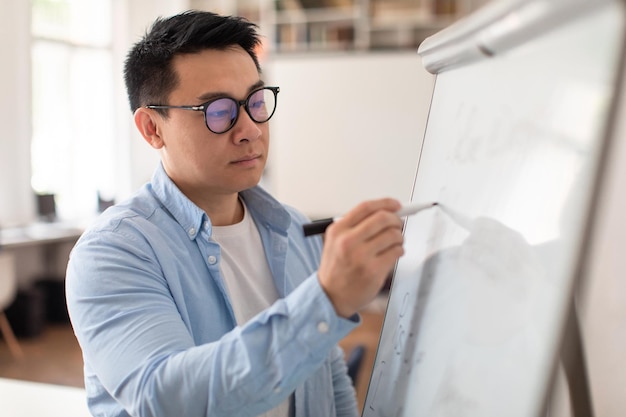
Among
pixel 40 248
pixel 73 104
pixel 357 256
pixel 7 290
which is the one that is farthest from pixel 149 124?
pixel 73 104

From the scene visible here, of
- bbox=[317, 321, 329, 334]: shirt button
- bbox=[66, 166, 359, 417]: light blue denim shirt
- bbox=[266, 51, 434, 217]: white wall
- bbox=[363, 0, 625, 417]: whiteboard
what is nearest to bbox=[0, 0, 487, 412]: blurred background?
bbox=[266, 51, 434, 217]: white wall

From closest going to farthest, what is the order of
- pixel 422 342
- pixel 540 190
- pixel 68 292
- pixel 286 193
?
pixel 540 190 → pixel 422 342 → pixel 68 292 → pixel 286 193

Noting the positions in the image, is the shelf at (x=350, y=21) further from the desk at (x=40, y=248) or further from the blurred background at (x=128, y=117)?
the desk at (x=40, y=248)

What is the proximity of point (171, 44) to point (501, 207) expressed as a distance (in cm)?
80

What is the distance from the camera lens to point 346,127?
20.4ft

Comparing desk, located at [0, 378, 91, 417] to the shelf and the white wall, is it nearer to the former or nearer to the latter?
the white wall

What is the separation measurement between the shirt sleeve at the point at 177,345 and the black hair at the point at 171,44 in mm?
383

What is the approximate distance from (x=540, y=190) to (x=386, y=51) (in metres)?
5.75

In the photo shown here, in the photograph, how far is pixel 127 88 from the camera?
1.48 m

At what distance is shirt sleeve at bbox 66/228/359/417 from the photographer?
2.86ft

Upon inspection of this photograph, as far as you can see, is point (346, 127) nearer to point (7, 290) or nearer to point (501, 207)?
point (7, 290)

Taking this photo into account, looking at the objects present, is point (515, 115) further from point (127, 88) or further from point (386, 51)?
point (386, 51)

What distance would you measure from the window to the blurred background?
1 cm

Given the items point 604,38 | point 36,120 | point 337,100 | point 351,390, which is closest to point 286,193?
point 337,100
